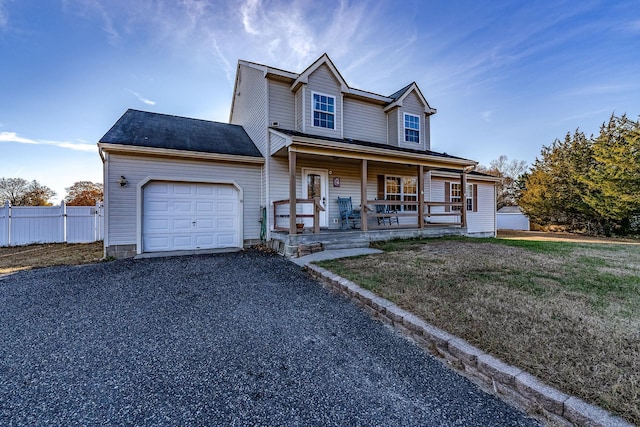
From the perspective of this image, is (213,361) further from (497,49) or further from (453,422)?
(497,49)

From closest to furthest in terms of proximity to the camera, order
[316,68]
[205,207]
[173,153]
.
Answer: [173,153]
[205,207]
[316,68]

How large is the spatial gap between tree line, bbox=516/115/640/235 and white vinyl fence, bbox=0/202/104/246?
24967 mm

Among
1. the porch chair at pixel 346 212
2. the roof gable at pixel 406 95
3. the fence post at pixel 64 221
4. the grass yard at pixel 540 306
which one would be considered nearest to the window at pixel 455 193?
the roof gable at pixel 406 95

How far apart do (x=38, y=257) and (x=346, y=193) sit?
979 cm

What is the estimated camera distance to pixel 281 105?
9.13 metres

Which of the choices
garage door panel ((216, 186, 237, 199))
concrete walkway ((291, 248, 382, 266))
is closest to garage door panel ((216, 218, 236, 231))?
garage door panel ((216, 186, 237, 199))

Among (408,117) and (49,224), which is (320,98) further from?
(49,224)

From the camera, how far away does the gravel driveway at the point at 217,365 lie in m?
1.84

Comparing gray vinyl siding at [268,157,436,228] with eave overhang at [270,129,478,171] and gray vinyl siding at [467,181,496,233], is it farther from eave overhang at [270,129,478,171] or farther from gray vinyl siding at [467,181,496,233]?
gray vinyl siding at [467,181,496,233]

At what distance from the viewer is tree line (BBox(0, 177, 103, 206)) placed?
19.7m

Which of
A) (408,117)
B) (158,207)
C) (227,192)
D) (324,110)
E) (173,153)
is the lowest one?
(158,207)

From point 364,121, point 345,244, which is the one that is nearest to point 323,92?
point 364,121

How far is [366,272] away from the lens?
504 cm

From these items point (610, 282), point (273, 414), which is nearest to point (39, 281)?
point (273, 414)
